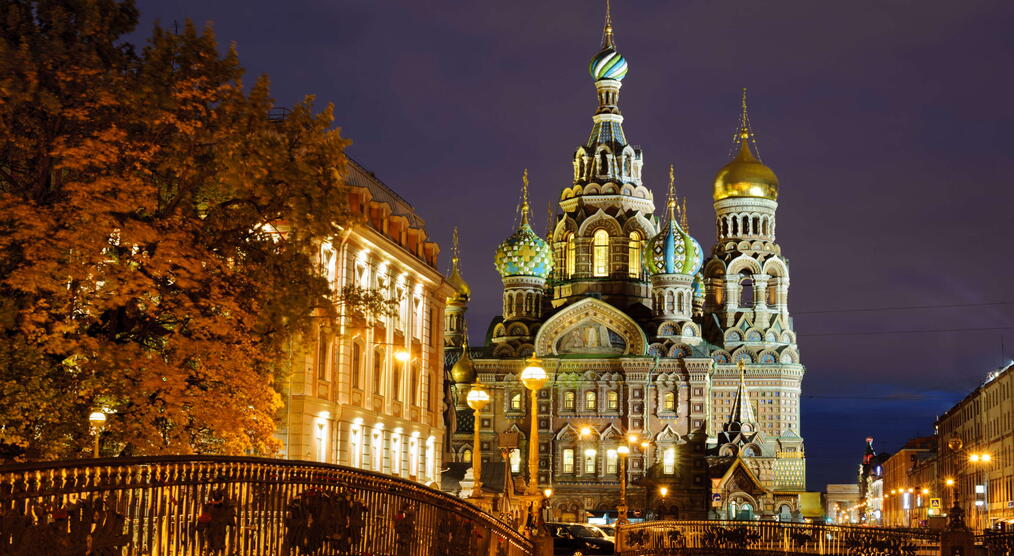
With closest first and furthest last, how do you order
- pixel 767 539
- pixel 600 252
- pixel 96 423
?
pixel 96 423 < pixel 767 539 < pixel 600 252

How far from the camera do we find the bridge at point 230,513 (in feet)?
39.5

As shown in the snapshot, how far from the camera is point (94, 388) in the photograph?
23.9 meters

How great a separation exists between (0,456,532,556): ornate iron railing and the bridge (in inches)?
0.4

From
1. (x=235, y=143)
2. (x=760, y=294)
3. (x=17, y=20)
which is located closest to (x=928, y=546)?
(x=235, y=143)

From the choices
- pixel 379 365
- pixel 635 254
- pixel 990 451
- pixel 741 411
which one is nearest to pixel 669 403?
pixel 741 411

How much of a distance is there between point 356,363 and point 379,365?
10.3 ft

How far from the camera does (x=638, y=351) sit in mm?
96062

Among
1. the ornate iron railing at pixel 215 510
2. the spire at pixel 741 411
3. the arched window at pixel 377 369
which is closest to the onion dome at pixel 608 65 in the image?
the spire at pixel 741 411

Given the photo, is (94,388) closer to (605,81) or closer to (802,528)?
(802,528)

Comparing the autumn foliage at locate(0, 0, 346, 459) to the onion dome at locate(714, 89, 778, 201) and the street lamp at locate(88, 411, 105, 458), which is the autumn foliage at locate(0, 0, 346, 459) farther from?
the onion dome at locate(714, 89, 778, 201)

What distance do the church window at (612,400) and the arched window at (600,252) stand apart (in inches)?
433

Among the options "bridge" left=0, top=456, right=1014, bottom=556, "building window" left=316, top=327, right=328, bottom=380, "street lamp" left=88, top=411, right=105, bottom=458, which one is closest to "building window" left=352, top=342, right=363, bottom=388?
"building window" left=316, top=327, right=328, bottom=380

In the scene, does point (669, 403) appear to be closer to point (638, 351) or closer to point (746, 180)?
point (638, 351)

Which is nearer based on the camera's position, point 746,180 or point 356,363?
point 356,363
